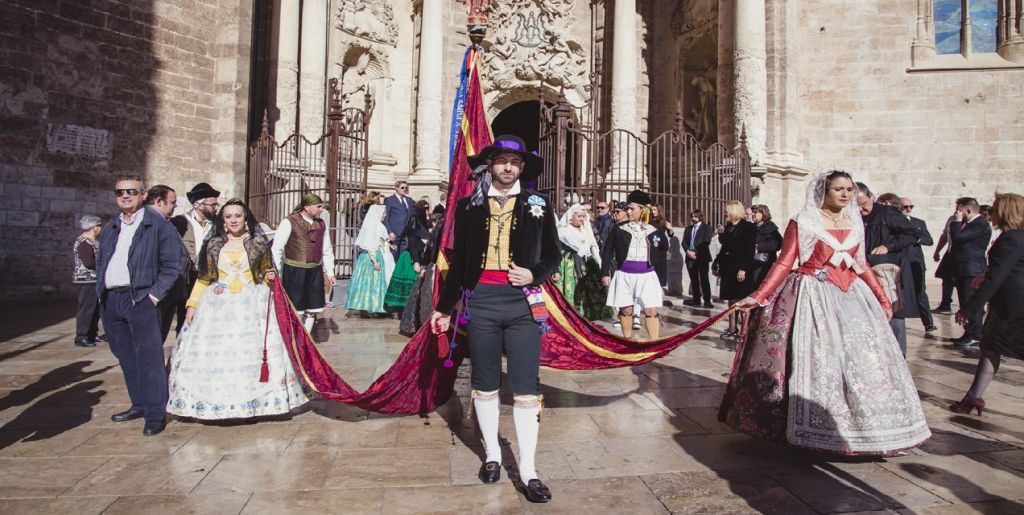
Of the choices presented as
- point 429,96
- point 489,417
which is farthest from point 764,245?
point 429,96

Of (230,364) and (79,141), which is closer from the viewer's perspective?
(230,364)

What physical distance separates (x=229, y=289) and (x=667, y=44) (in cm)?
1566

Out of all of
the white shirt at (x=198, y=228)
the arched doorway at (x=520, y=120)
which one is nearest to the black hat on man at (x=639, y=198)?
the white shirt at (x=198, y=228)

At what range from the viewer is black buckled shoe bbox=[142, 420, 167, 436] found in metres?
4.29

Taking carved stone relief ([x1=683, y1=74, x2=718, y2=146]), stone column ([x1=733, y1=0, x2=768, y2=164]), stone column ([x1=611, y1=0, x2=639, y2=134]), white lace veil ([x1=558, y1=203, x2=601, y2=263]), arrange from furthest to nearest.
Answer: carved stone relief ([x1=683, y1=74, x2=718, y2=146]), stone column ([x1=611, y1=0, x2=639, y2=134]), stone column ([x1=733, y1=0, x2=768, y2=164]), white lace veil ([x1=558, y1=203, x2=601, y2=263])

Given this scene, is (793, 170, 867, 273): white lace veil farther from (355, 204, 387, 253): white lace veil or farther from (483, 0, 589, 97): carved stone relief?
(483, 0, 589, 97): carved stone relief

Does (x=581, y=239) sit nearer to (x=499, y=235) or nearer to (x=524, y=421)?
(x=499, y=235)

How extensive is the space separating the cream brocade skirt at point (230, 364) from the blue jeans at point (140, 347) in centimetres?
15

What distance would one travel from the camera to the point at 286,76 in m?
14.0

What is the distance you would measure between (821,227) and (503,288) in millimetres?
2146

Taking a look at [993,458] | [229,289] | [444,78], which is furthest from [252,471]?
[444,78]

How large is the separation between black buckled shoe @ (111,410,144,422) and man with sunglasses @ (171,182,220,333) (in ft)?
4.81

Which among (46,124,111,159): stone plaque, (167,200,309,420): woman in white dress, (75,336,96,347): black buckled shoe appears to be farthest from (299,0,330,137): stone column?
(167,200,309,420): woman in white dress

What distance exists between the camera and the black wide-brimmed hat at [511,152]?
11.4ft
